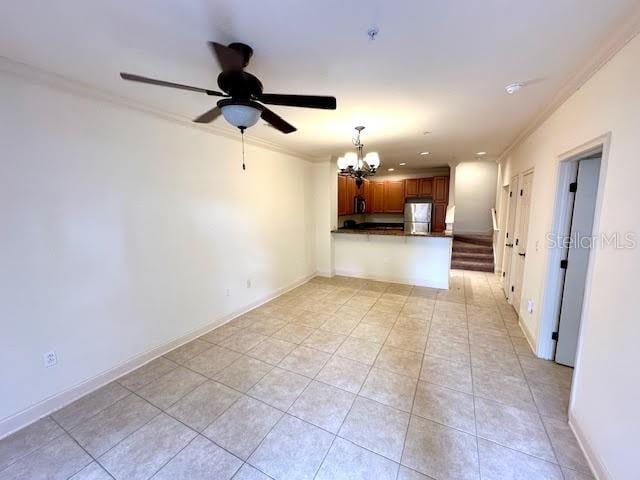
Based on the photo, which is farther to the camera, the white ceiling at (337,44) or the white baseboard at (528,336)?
the white baseboard at (528,336)

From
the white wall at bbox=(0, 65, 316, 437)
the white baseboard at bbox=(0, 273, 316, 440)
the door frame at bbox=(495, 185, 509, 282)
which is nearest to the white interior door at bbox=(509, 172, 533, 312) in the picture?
the door frame at bbox=(495, 185, 509, 282)

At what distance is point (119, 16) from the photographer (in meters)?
1.31

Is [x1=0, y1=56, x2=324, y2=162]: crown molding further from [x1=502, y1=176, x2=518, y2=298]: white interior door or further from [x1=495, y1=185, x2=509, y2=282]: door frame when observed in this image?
[x1=495, y1=185, x2=509, y2=282]: door frame

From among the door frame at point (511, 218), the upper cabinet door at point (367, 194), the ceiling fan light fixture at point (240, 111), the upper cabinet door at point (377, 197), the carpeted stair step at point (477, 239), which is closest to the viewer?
the ceiling fan light fixture at point (240, 111)

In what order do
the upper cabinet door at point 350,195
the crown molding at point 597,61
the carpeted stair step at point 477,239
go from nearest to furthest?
1. the crown molding at point 597,61
2. the carpeted stair step at point 477,239
3. the upper cabinet door at point 350,195

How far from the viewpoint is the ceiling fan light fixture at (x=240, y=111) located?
1453 millimetres

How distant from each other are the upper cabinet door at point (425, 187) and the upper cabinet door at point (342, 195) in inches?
93.7

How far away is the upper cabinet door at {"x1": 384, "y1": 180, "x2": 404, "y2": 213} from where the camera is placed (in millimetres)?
7562

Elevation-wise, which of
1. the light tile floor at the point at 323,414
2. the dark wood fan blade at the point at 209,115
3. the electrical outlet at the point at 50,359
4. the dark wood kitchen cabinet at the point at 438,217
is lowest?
the light tile floor at the point at 323,414

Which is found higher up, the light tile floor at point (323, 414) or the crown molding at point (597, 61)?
the crown molding at point (597, 61)

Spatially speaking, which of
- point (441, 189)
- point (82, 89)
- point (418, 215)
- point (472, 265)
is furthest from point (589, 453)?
point (441, 189)

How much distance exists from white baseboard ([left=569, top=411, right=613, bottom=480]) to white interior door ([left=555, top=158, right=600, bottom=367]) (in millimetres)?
705

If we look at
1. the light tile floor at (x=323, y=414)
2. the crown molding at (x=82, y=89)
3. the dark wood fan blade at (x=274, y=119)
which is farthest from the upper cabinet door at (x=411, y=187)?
the dark wood fan blade at (x=274, y=119)

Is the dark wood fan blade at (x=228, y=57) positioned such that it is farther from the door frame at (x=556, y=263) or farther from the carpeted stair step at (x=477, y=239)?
the carpeted stair step at (x=477, y=239)
